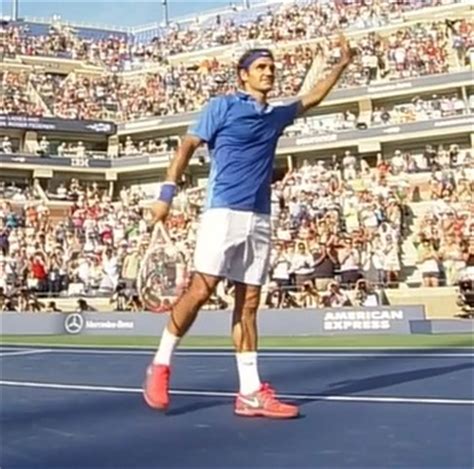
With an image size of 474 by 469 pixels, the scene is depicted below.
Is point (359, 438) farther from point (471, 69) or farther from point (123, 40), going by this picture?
point (123, 40)

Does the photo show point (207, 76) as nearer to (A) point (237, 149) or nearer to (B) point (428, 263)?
(B) point (428, 263)

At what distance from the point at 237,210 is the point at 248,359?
33.3 inches

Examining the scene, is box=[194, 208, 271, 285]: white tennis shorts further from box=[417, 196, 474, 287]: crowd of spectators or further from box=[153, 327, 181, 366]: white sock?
box=[417, 196, 474, 287]: crowd of spectators

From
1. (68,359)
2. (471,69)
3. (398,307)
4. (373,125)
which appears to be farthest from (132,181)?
(68,359)

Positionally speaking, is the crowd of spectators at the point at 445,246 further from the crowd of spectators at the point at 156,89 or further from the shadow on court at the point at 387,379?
the crowd of spectators at the point at 156,89

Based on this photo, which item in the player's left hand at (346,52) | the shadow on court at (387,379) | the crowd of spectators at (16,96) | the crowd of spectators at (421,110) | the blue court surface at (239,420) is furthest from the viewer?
the crowd of spectators at (16,96)

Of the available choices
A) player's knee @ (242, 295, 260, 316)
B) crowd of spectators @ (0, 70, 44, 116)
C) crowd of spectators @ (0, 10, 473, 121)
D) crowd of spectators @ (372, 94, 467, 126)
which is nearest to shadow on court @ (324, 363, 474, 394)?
player's knee @ (242, 295, 260, 316)

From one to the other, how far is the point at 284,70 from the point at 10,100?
1323 cm

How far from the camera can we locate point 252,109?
5.91 m

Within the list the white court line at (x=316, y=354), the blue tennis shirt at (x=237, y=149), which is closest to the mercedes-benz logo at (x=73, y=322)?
the white court line at (x=316, y=354)

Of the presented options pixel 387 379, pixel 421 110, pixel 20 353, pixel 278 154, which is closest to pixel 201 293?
pixel 387 379

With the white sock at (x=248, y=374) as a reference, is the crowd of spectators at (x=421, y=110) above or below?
above

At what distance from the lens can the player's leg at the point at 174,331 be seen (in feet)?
19.1

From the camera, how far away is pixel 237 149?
19.3 ft
